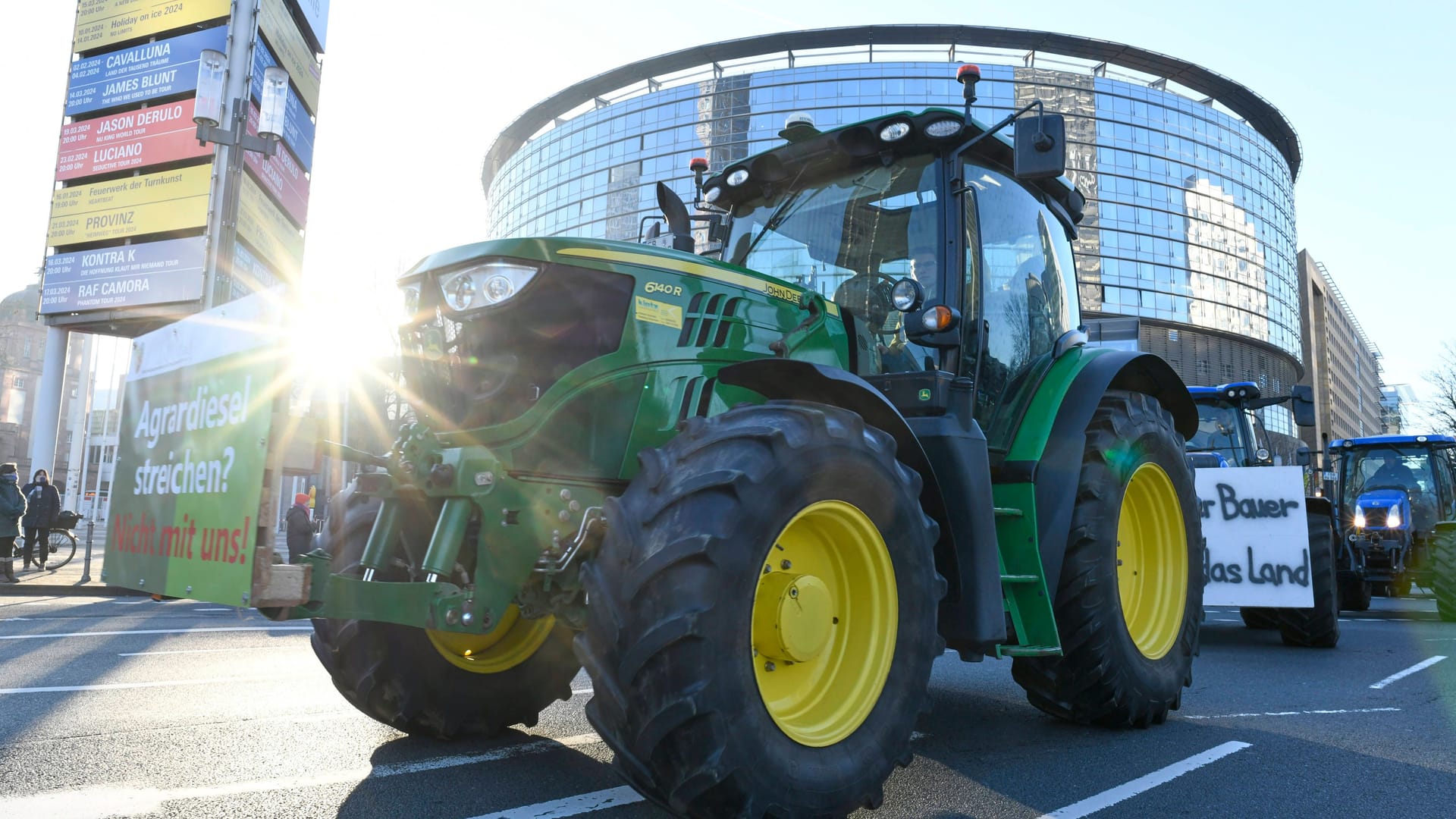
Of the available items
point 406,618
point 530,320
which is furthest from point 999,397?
point 406,618

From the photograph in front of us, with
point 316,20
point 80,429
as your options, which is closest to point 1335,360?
point 316,20

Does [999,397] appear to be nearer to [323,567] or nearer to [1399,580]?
[323,567]

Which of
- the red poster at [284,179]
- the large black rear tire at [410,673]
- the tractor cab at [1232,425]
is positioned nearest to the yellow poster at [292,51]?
the red poster at [284,179]

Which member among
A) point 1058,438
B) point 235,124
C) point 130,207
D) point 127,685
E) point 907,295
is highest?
point 130,207

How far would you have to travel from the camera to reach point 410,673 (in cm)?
384

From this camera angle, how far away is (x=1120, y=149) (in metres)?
58.8

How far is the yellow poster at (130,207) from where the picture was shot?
1869 cm

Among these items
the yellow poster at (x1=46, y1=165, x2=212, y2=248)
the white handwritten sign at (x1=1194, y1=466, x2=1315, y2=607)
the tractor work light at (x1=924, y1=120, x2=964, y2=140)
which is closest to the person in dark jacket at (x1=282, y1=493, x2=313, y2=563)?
the yellow poster at (x1=46, y1=165, x2=212, y2=248)

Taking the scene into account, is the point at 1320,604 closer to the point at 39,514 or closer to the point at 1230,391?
the point at 1230,391

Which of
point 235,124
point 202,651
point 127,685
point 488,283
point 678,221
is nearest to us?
point 488,283

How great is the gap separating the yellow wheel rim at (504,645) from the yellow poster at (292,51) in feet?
60.9

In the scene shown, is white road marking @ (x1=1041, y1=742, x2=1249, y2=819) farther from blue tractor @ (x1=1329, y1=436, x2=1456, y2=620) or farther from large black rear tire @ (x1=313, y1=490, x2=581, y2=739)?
blue tractor @ (x1=1329, y1=436, x2=1456, y2=620)

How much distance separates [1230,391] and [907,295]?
8287 millimetres

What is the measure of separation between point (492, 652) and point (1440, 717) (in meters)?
5.09
